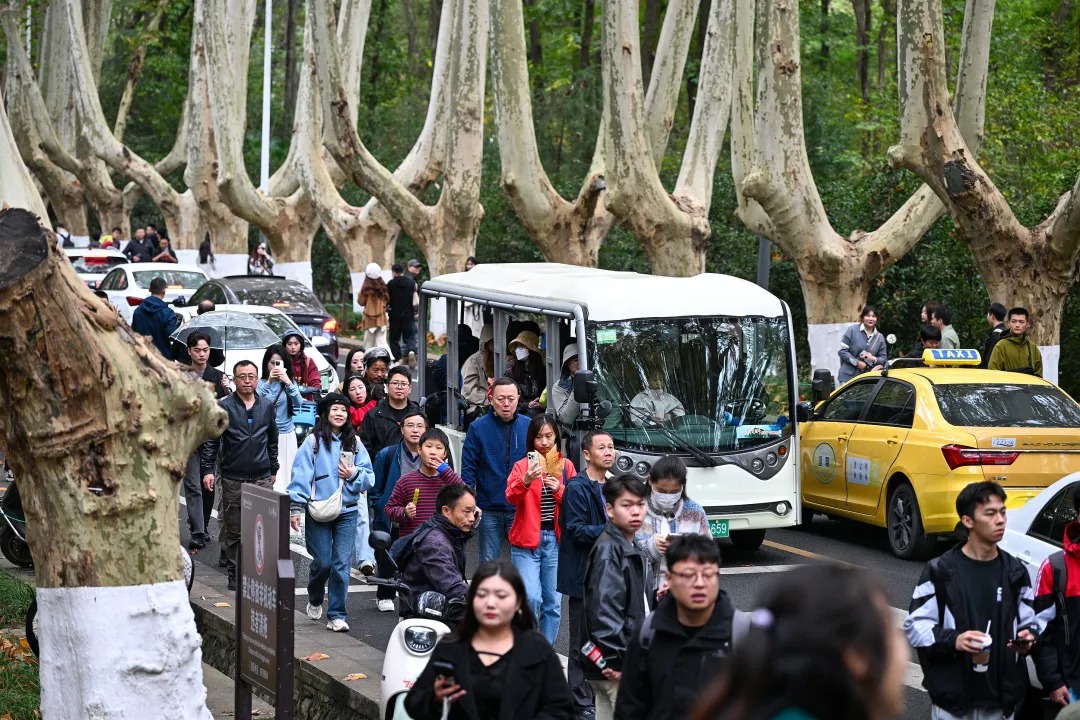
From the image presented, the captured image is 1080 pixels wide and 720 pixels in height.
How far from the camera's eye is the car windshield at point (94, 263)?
117 ft

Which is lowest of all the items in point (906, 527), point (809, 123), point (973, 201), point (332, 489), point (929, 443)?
point (906, 527)

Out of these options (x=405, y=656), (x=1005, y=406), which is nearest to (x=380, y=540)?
(x=405, y=656)

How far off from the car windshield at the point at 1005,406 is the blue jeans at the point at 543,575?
16.5ft

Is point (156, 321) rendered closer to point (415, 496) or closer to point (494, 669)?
point (415, 496)

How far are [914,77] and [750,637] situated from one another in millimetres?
16934

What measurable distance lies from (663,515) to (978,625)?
166cm

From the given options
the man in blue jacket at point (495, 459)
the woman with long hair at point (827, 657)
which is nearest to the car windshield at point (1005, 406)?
the man in blue jacket at point (495, 459)

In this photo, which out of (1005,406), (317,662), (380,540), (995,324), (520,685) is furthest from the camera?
(995,324)

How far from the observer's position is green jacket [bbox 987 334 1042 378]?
1617 centimetres

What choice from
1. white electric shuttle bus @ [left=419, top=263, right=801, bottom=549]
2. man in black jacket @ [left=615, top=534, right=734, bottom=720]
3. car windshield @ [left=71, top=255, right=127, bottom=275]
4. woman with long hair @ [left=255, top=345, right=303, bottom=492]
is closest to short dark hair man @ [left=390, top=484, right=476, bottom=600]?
man in black jacket @ [left=615, top=534, right=734, bottom=720]

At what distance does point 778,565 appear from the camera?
13.5m

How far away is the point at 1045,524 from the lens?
895cm

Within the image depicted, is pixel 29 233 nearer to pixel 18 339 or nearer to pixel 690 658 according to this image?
pixel 18 339

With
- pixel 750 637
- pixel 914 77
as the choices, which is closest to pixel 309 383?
pixel 914 77
